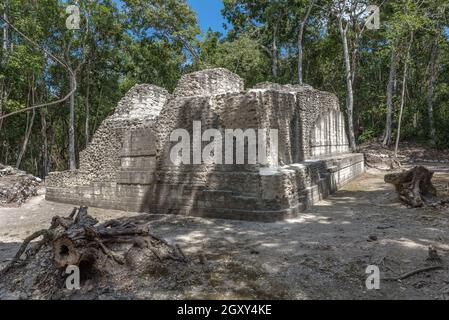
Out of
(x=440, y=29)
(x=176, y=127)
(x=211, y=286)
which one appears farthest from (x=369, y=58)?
(x=211, y=286)

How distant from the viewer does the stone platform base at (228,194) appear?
6.25m

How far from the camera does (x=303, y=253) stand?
428 cm

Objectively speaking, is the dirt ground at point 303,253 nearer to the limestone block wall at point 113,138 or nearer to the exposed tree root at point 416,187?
the exposed tree root at point 416,187

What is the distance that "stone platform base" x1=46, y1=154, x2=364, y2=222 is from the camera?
20.5ft

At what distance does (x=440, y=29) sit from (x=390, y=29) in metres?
4.40

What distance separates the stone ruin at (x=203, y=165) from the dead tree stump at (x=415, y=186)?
6.02ft

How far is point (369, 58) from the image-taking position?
80.5 feet

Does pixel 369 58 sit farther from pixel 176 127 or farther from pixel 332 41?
pixel 176 127

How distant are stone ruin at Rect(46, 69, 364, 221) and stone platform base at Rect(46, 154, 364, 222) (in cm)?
2

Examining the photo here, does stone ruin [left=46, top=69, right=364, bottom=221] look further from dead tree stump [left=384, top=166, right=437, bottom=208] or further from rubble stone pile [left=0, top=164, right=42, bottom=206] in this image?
dead tree stump [left=384, top=166, right=437, bottom=208]

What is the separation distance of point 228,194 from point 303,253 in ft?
8.62

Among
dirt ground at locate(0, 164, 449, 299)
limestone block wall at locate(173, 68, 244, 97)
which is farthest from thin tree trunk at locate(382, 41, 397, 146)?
limestone block wall at locate(173, 68, 244, 97)

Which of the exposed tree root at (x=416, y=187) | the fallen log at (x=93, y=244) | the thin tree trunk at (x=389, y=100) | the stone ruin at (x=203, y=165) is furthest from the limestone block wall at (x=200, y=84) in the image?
the thin tree trunk at (x=389, y=100)

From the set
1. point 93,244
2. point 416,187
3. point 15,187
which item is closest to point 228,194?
point 93,244
